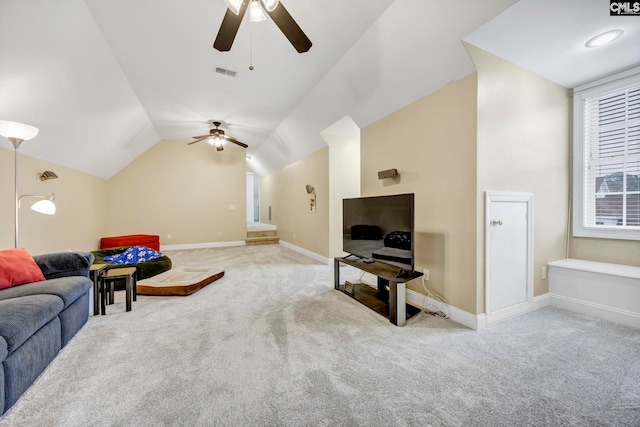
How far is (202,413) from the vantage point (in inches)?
55.4

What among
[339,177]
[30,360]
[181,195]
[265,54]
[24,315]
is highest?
[265,54]

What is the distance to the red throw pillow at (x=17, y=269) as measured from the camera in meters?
2.04

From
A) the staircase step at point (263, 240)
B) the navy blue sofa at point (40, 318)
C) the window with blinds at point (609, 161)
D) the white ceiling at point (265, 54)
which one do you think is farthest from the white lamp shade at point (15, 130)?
the window with blinds at point (609, 161)

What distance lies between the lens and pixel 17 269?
212 centimetres

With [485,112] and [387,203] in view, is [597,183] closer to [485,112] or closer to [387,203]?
[485,112]

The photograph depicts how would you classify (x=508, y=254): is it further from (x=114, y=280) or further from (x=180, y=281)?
(x=114, y=280)

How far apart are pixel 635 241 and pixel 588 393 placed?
2.13 m

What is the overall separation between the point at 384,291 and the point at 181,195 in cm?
625

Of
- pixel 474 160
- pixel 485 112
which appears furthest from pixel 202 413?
pixel 485 112

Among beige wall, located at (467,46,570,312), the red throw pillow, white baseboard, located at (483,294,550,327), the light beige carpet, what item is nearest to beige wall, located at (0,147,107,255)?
the red throw pillow

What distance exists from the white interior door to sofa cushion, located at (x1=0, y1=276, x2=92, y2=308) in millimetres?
3703

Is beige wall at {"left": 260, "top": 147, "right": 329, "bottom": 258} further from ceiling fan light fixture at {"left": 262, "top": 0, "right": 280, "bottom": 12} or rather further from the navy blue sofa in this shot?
the navy blue sofa

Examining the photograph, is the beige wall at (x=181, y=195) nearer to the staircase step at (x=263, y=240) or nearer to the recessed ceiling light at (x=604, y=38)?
the staircase step at (x=263, y=240)

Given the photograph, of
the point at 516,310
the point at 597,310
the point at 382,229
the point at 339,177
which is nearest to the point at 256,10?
the point at 382,229
